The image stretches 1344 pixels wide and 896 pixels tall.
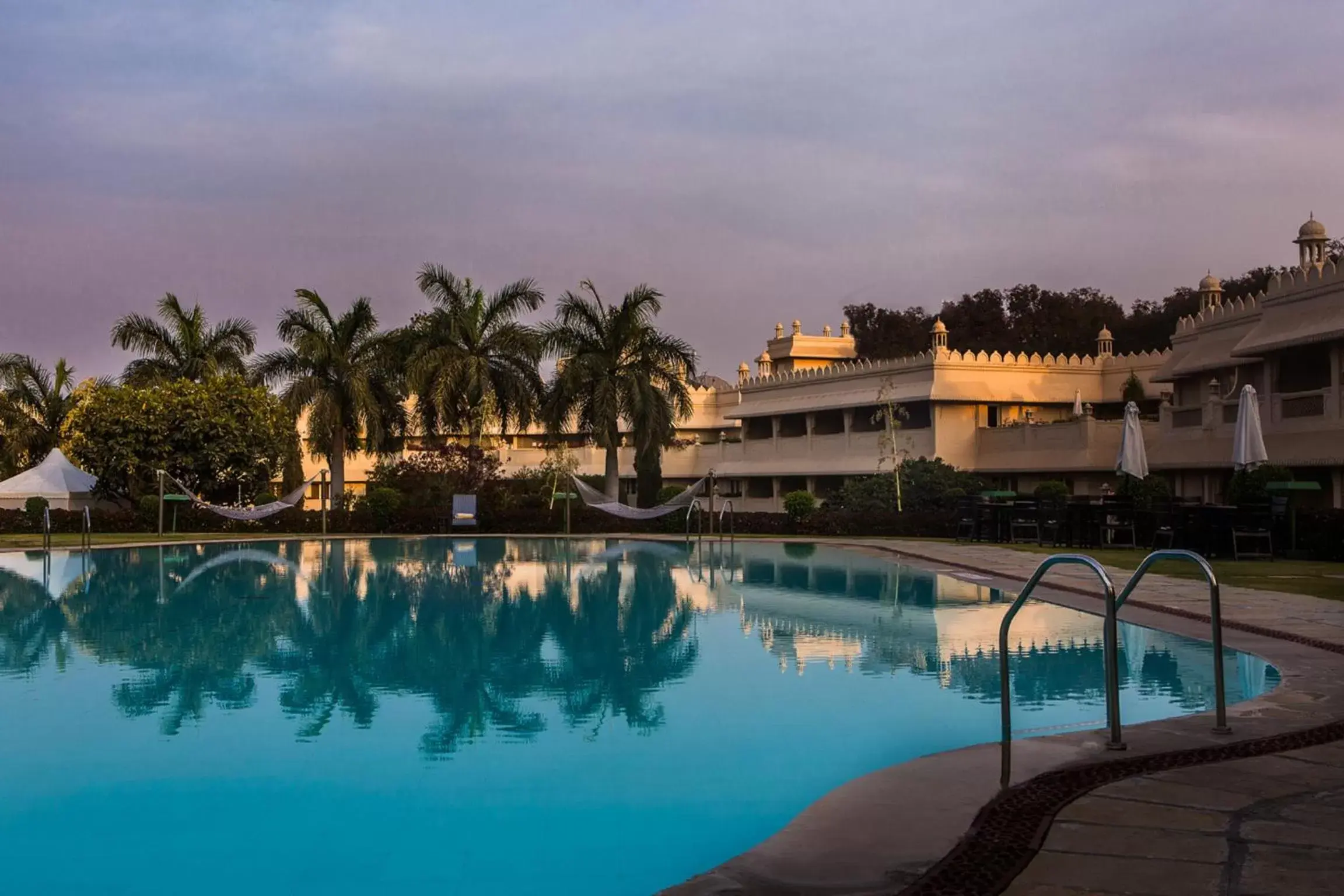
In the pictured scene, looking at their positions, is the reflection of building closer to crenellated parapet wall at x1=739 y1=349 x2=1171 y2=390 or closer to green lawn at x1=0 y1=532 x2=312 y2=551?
green lawn at x1=0 y1=532 x2=312 y2=551

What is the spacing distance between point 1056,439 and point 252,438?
23.0 m

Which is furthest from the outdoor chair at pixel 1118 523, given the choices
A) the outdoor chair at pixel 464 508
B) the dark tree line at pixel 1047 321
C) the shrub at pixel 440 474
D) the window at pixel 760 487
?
the dark tree line at pixel 1047 321

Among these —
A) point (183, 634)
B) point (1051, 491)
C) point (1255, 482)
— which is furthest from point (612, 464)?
point (183, 634)

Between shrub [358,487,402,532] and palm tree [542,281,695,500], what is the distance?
5.03 m

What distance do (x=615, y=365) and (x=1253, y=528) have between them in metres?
19.2

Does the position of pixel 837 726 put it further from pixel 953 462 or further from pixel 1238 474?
pixel 953 462

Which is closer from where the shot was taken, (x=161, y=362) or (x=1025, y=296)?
(x=161, y=362)

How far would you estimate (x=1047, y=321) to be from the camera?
55719mm

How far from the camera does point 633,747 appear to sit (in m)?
7.78

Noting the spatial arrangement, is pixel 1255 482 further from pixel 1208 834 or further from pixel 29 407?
pixel 29 407

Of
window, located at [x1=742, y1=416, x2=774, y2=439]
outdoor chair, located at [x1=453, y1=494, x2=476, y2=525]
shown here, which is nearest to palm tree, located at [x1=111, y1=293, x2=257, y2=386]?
outdoor chair, located at [x1=453, y1=494, x2=476, y2=525]

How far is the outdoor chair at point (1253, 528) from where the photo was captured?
20.3m

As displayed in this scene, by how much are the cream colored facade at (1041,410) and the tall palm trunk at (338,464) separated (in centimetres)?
303

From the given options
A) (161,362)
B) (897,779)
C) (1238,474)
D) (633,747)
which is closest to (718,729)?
(633,747)
